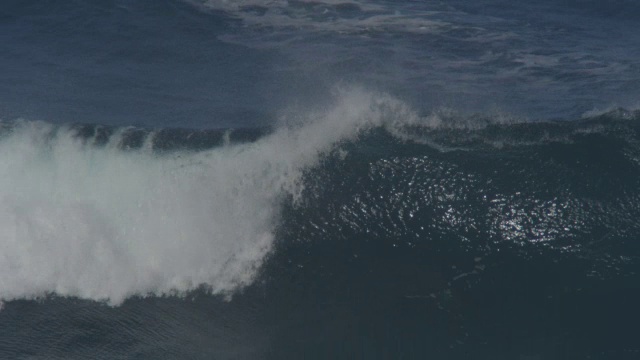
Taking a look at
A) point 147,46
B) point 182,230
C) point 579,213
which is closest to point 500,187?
point 579,213

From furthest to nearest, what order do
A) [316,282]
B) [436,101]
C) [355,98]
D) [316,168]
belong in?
[436,101]
[355,98]
[316,168]
[316,282]

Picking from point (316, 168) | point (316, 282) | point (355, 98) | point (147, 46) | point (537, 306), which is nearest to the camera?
point (537, 306)

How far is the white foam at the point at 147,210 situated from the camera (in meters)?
14.1

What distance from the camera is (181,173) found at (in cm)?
1490

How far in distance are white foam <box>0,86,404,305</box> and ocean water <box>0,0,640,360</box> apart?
0.12ft

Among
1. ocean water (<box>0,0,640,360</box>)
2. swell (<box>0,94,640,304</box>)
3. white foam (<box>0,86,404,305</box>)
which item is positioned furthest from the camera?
white foam (<box>0,86,404,305</box>)

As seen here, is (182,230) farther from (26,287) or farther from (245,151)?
(26,287)


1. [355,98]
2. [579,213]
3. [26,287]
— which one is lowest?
[26,287]

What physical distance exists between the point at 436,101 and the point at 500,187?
12.1 ft

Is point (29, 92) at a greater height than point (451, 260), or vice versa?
point (29, 92)

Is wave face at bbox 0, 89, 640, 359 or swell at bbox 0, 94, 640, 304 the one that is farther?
swell at bbox 0, 94, 640, 304

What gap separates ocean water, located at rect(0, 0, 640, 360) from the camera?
1275cm

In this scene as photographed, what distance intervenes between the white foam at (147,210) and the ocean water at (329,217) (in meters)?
0.04

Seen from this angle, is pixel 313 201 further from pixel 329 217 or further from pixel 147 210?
pixel 147 210
